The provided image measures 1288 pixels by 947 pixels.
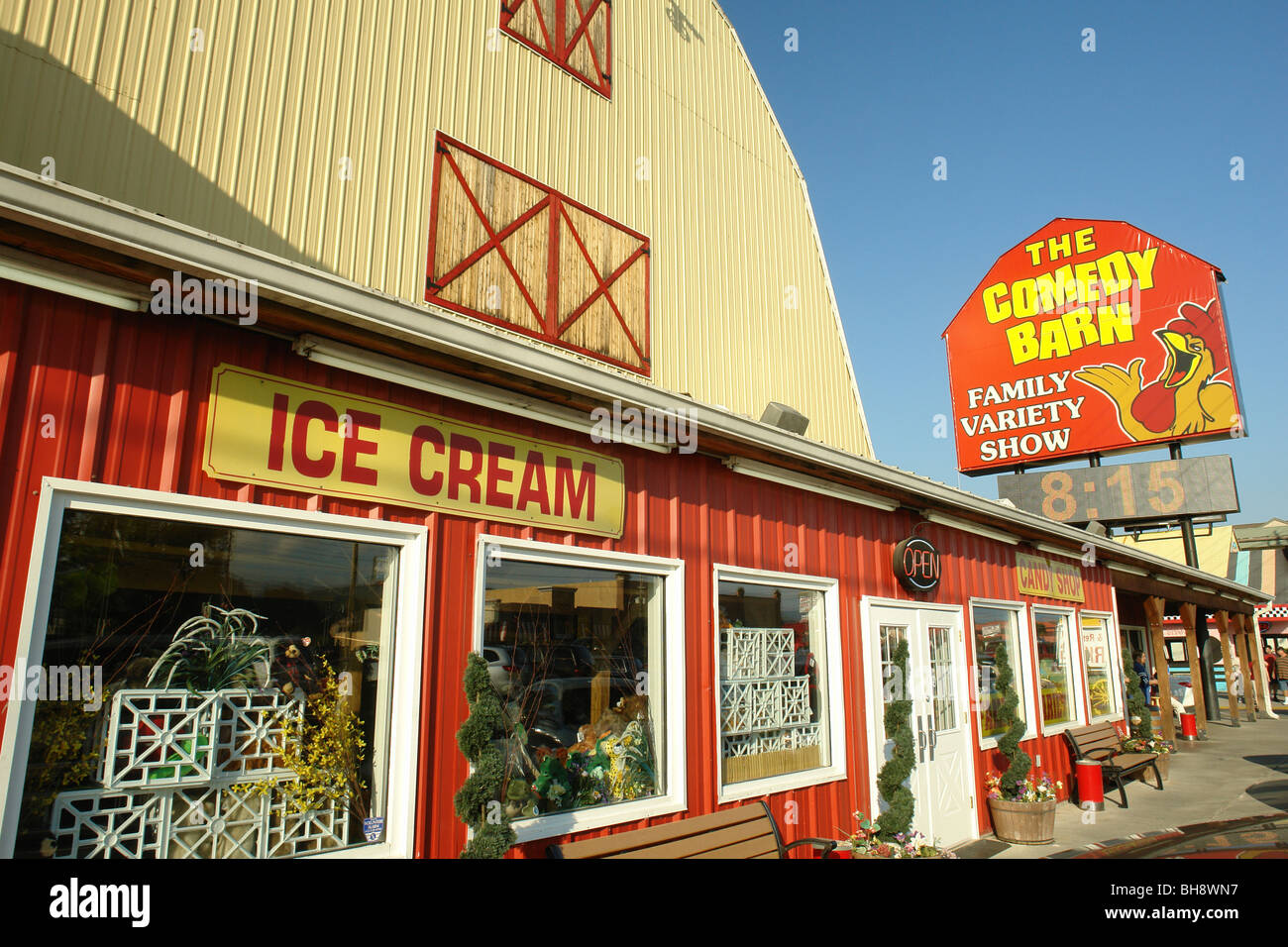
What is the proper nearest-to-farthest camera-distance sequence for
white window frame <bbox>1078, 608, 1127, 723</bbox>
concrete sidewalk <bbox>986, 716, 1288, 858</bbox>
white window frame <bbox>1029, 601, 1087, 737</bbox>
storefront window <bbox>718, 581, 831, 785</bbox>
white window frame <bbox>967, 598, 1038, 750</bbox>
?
storefront window <bbox>718, 581, 831, 785</bbox>
concrete sidewalk <bbox>986, 716, 1288, 858</bbox>
white window frame <bbox>967, 598, 1038, 750</bbox>
white window frame <bbox>1029, 601, 1087, 737</bbox>
white window frame <bbox>1078, 608, 1127, 723</bbox>

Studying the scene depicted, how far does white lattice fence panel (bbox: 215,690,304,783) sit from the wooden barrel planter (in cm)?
740

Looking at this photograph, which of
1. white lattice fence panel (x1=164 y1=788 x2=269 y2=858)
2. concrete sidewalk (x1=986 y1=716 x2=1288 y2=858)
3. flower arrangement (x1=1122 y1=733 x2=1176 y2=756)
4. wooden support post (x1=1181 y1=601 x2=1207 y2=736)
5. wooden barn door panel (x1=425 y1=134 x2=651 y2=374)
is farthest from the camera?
wooden support post (x1=1181 y1=601 x2=1207 y2=736)

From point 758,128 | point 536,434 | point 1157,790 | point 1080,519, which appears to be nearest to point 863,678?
Result: point 536,434

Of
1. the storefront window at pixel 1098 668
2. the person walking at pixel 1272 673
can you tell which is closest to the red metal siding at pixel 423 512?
the storefront window at pixel 1098 668

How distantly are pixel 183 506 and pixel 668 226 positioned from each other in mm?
6873

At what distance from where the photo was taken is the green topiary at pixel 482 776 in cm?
375

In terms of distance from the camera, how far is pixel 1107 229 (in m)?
20.4

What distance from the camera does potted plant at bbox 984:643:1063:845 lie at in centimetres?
821

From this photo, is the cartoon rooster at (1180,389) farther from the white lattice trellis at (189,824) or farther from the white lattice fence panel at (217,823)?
the white lattice fence panel at (217,823)

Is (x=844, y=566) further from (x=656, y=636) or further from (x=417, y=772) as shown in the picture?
(x=417, y=772)

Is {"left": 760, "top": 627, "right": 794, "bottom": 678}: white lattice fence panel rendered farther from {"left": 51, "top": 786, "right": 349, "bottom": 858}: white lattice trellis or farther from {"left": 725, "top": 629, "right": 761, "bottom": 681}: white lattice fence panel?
{"left": 51, "top": 786, "right": 349, "bottom": 858}: white lattice trellis

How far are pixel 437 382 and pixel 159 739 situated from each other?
2128 millimetres

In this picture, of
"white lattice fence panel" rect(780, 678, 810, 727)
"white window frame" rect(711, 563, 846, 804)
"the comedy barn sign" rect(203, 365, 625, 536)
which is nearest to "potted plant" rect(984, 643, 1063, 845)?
"white window frame" rect(711, 563, 846, 804)

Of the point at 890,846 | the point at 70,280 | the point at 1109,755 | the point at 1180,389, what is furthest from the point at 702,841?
the point at 1180,389
